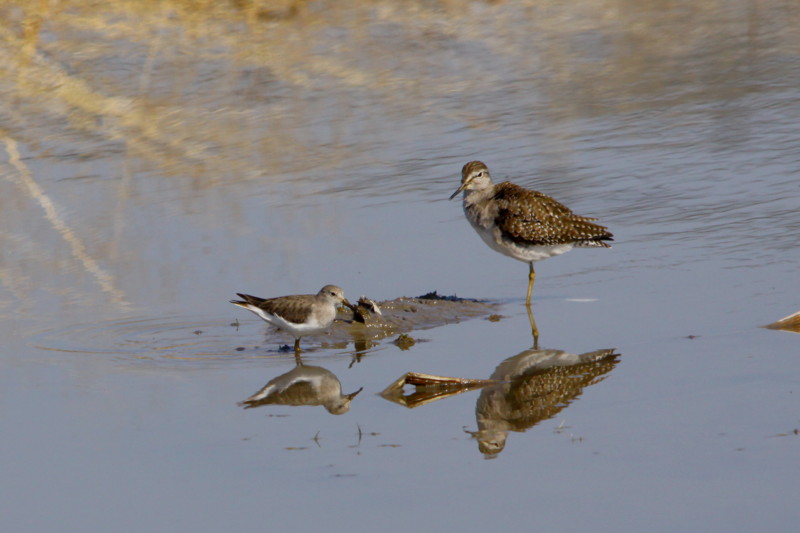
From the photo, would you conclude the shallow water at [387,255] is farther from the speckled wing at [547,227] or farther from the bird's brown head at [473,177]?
the bird's brown head at [473,177]

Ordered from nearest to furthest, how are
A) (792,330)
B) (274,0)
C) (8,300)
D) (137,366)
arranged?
(792,330)
(137,366)
(8,300)
(274,0)

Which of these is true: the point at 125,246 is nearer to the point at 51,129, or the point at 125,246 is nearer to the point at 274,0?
the point at 51,129

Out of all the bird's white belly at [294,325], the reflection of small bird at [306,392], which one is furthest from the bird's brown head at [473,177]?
the reflection of small bird at [306,392]

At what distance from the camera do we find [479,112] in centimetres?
1670

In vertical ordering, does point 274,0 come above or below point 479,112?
above

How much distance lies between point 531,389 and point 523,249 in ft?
10.6

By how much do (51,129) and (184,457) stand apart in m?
11.1

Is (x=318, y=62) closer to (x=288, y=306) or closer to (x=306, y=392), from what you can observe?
(x=288, y=306)

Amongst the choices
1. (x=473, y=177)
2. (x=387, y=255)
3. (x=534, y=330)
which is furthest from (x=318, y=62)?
(x=534, y=330)

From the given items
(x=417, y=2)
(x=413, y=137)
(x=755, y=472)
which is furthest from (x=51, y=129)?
(x=755, y=472)

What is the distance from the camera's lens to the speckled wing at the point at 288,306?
30.5ft

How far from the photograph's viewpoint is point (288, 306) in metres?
9.39

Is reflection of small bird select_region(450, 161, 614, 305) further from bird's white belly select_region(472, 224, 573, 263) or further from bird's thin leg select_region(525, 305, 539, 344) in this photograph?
bird's thin leg select_region(525, 305, 539, 344)

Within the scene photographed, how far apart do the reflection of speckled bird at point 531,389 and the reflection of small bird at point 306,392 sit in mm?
944
